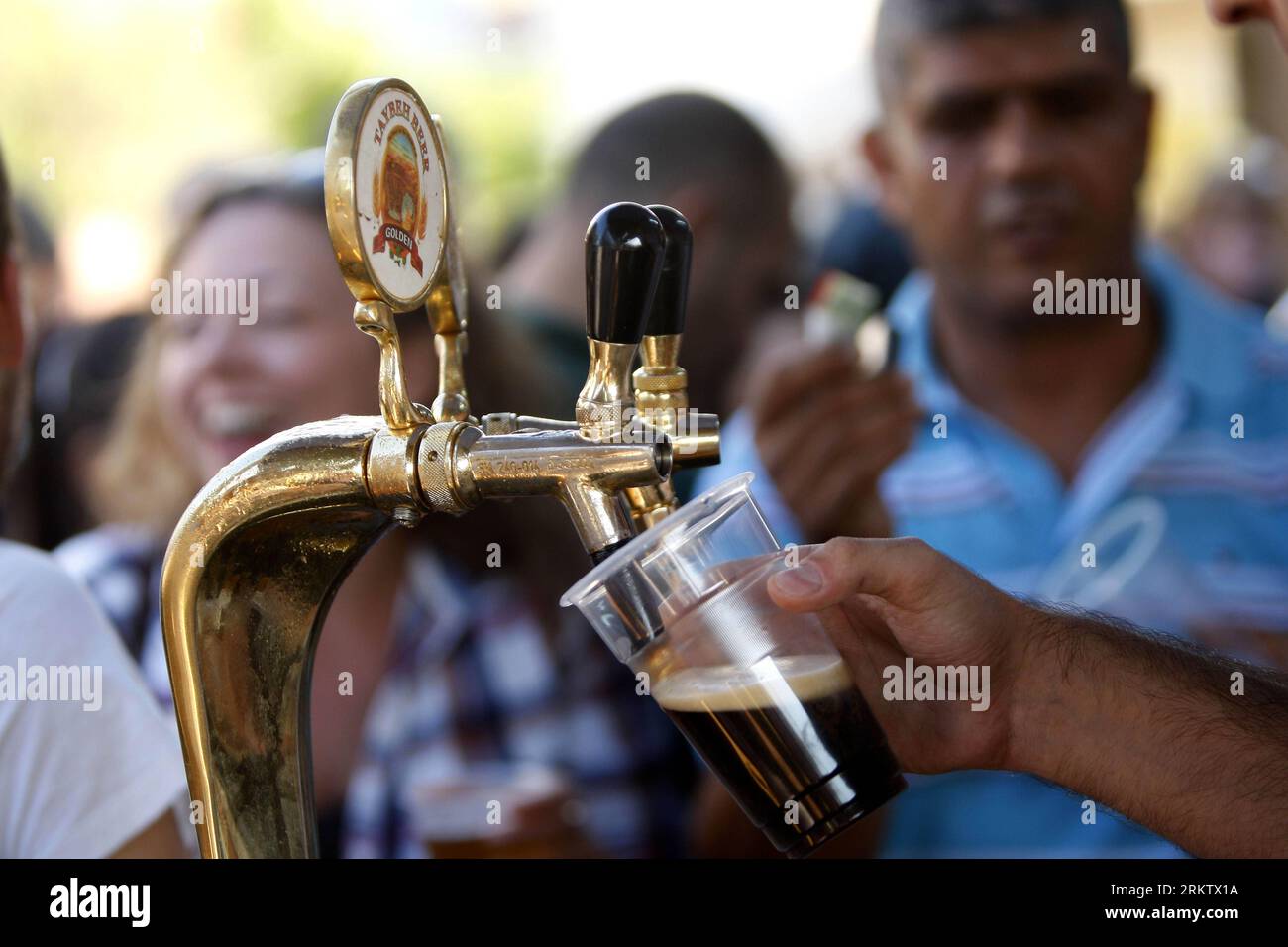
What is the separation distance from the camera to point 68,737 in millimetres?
1083

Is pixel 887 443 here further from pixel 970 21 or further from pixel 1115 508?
pixel 970 21

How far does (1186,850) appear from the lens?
921mm

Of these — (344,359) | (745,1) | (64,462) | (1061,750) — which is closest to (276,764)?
(1061,750)

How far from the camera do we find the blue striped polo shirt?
1.85 meters

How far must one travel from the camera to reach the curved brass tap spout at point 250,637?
0.79 metres

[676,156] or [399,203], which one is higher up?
[676,156]

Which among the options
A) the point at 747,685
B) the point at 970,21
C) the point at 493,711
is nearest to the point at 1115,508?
the point at 970,21

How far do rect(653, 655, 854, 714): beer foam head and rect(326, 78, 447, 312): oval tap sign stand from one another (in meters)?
0.26

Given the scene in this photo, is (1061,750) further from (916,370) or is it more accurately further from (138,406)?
(138,406)

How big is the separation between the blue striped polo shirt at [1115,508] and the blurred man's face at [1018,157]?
6.5 inches

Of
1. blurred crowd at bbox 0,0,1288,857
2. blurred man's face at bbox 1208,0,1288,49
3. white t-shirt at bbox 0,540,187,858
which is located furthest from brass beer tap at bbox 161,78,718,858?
blurred crowd at bbox 0,0,1288,857

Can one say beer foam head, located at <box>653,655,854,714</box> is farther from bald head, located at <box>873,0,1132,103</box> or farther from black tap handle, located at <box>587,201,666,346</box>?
bald head, located at <box>873,0,1132,103</box>

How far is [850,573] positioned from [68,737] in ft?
2.16

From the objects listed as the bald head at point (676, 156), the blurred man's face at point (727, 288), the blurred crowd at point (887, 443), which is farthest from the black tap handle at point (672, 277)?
the bald head at point (676, 156)
